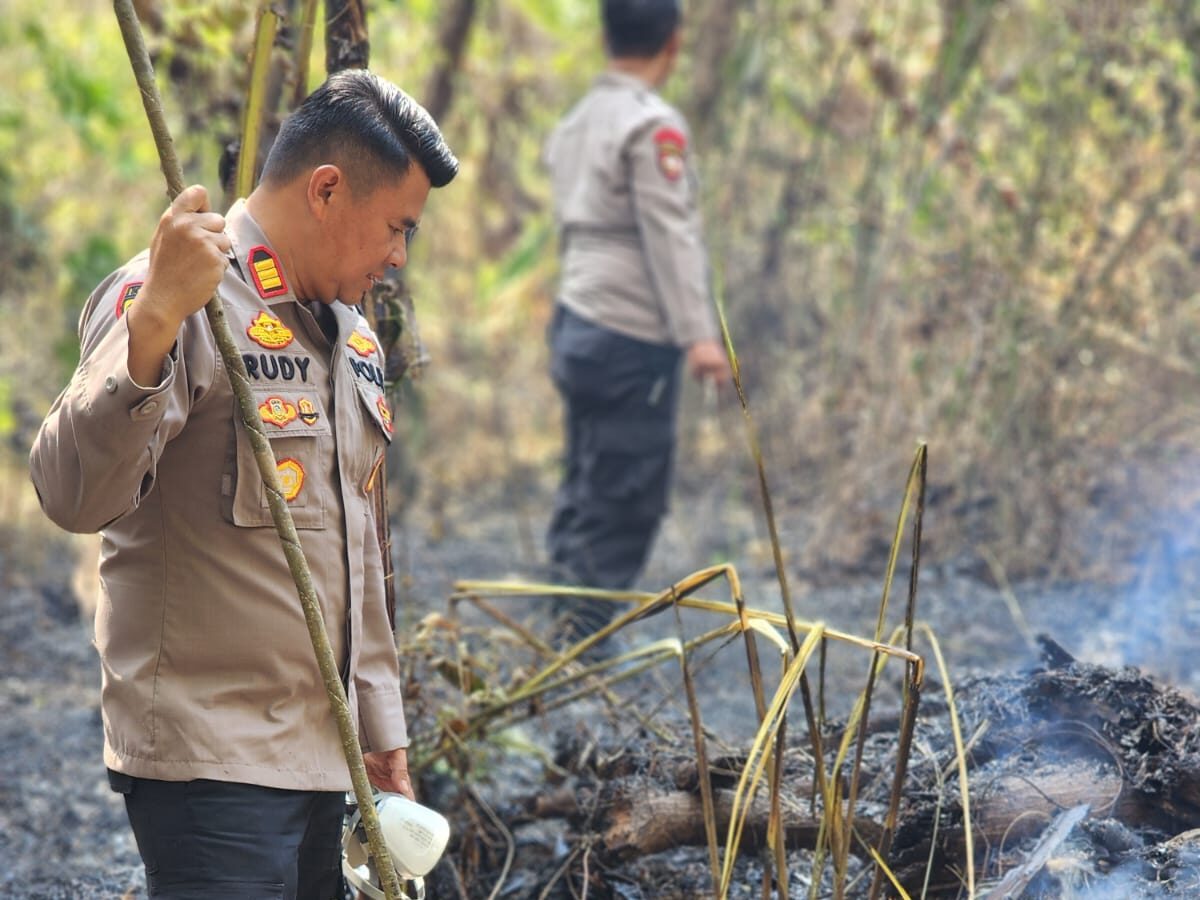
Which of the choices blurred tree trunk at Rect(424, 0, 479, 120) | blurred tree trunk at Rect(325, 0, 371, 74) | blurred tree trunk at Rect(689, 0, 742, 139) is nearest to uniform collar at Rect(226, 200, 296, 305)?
blurred tree trunk at Rect(325, 0, 371, 74)

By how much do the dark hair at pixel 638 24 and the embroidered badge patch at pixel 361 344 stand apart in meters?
2.74

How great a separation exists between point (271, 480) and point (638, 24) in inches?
129

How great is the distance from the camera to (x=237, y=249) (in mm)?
1918

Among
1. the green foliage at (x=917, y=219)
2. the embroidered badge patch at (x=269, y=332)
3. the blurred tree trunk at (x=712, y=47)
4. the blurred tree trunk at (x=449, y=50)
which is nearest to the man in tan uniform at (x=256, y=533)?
the embroidered badge patch at (x=269, y=332)

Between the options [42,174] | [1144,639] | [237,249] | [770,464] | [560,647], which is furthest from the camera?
[42,174]

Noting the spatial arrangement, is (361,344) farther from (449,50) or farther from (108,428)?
(449,50)

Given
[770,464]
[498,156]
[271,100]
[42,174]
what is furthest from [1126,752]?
[42,174]

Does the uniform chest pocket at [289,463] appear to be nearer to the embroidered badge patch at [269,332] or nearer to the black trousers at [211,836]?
the embroidered badge patch at [269,332]

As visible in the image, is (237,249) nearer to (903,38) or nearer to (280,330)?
(280,330)

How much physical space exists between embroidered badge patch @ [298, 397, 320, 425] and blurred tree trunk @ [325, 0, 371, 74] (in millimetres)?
1057

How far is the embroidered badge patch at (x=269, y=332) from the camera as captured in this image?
1891 mm

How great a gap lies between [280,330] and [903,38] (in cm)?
551

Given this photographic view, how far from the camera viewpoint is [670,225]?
14.8 feet

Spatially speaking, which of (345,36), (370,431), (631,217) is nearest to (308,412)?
(370,431)
